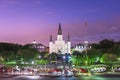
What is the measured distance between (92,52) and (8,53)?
46.0 m

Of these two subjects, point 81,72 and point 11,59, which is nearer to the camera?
point 81,72

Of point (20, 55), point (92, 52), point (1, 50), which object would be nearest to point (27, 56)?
point (20, 55)

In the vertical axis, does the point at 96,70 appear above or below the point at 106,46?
below

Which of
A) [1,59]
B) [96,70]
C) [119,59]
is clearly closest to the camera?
[96,70]

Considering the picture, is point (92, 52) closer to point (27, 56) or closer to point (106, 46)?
point (27, 56)

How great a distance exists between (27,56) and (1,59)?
14.1 metres

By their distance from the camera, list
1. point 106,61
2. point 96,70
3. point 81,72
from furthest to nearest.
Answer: point 106,61 < point 96,70 < point 81,72

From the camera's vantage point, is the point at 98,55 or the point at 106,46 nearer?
the point at 98,55

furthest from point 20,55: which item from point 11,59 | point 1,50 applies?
point 1,50

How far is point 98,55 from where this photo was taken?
14512cm

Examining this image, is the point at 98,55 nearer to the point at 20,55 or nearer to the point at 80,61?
the point at 80,61

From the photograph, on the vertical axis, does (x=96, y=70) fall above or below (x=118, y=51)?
below

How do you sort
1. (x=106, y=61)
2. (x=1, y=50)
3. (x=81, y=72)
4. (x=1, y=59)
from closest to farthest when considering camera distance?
(x=81, y=72), (x=106, y=61), (x=1, y=59), (x=1, y=50)

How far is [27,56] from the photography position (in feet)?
578
